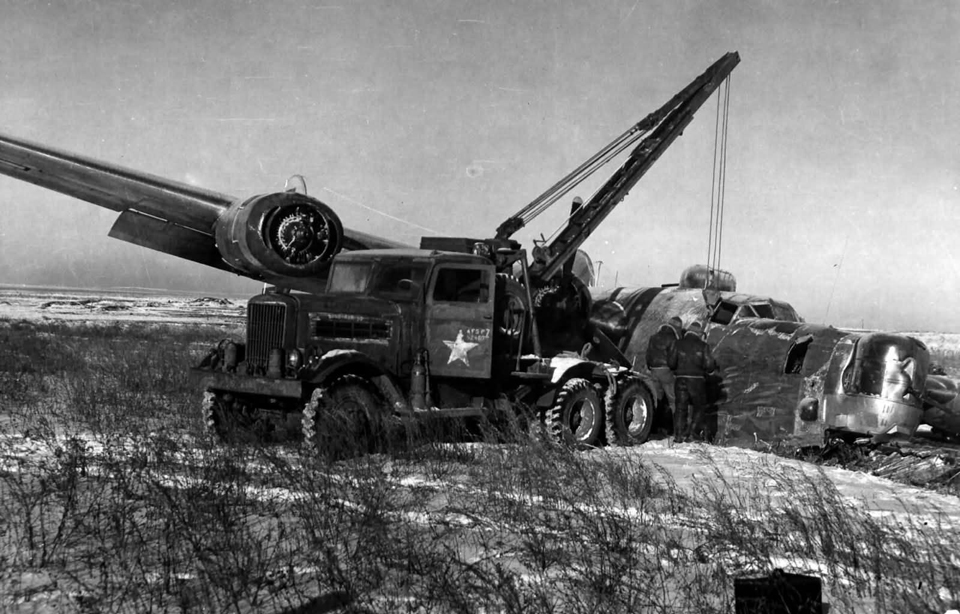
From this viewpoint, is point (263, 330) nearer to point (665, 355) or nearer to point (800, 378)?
point (665, 355)

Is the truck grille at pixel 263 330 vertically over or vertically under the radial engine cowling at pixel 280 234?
under

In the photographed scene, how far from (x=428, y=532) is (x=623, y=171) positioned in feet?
35.7

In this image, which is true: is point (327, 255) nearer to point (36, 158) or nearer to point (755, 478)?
point (36, 158)

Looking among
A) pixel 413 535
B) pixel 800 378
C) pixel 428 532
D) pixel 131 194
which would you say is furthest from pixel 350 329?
pixel 131 194

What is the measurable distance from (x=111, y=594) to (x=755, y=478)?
5.70 meters

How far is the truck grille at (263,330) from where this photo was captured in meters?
8.91

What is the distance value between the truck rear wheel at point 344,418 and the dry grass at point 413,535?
0.76ft

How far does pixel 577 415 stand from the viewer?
10734 mm

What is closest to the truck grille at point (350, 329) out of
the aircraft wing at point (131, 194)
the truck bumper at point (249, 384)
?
the truck bumper at point (249, 384)

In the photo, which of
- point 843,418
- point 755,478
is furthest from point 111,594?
point 843,418

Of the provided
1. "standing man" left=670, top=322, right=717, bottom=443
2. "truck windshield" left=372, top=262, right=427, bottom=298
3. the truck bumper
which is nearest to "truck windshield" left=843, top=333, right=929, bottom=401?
"standing man" left=670, top=322, right=717, bottom=443

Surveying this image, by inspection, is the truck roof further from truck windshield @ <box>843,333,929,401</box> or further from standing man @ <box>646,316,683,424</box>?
truck windshield @ <box>843,333,929,401</box>

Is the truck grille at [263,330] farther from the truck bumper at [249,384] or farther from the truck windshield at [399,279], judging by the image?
the truck windshield at [399,279]

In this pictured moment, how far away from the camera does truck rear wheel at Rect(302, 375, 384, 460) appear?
8109 mm
